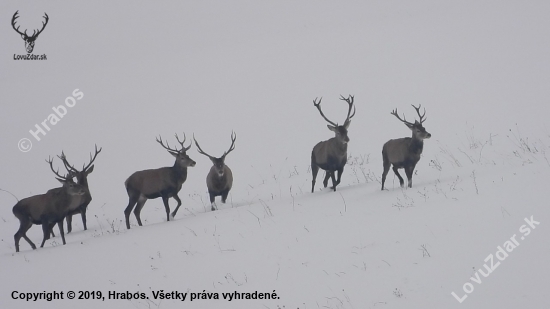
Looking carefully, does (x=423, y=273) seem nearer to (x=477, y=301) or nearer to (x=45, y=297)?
(x=477, y=301)

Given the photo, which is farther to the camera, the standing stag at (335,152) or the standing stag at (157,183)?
the standing stag at (157,183)

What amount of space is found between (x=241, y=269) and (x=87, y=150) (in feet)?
68.1

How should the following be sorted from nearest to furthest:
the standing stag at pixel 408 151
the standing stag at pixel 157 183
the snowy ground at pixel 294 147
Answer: the snowy ground at pixel 294 147, the standing stag at pixel 408 151, the standing stag at pixel 157 183

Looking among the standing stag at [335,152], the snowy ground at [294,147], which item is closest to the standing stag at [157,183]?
the snowy ground at [294,147]

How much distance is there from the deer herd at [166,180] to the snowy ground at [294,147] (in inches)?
21.5

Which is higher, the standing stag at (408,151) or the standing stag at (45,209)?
the standing stag at (408,151)

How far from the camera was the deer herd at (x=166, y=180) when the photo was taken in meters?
11.7

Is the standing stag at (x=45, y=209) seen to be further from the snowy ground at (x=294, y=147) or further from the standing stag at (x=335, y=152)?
the standing stag at (x=335, y=152)

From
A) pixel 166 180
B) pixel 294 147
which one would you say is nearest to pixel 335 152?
pixel 166 180

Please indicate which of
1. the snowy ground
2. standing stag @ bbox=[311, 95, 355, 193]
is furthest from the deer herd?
the snowy ground

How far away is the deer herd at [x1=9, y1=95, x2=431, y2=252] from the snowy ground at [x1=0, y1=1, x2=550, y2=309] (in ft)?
1.79

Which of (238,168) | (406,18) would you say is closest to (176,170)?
(238,168)

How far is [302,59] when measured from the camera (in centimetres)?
3647

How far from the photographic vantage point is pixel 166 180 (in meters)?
13.3
